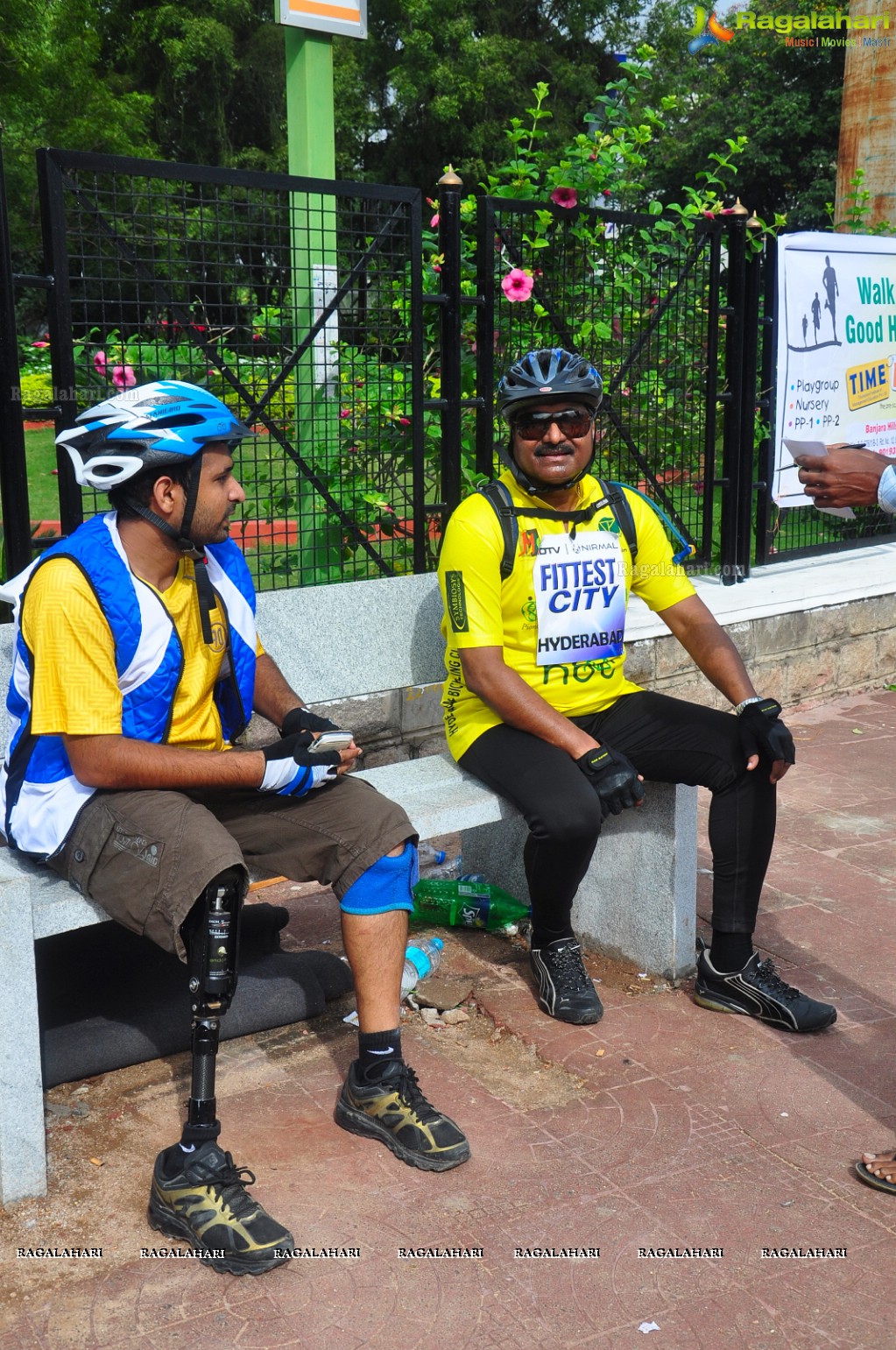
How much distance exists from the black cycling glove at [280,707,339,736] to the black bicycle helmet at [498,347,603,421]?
113 cm

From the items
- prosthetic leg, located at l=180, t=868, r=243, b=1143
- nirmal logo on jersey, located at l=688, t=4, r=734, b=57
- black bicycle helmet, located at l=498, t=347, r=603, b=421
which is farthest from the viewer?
nirmal logo on jersey, located at l=688, t=4, r=734, b=57

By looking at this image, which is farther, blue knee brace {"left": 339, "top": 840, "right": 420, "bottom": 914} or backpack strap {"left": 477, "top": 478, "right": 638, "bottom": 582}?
backpack strap {"left": 477, "top": 478, "right": 638, "bottom": 582}

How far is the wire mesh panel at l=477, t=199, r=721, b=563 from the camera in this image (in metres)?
5.59

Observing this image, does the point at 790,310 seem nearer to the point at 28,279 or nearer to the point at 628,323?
the point at 628,323

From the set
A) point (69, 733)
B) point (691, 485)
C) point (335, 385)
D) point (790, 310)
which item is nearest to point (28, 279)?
point (335, 385)

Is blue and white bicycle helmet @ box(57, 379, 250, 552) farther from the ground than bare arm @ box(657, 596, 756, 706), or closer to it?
farther from the ground

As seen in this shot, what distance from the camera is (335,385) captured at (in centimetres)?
519

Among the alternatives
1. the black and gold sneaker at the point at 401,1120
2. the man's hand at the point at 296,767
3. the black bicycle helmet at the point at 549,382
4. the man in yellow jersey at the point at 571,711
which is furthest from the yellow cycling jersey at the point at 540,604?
the black and gold sneaker at the point at 401,1120

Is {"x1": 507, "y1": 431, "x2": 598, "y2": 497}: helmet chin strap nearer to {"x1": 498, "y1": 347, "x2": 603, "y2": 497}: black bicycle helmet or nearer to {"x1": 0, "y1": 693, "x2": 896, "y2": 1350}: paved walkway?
{"x1": 498, "y1": 347, "x2": 603, "y2": 497}: black bicycle helmet

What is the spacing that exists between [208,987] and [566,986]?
1.25 metres

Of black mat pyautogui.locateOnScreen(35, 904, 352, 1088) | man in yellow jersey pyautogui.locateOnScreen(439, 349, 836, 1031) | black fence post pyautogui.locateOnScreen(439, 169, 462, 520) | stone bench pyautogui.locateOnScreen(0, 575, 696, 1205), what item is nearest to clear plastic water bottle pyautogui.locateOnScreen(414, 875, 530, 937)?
stone bench pyautogui.locateOnScreen(0, 575, 696, 1205)

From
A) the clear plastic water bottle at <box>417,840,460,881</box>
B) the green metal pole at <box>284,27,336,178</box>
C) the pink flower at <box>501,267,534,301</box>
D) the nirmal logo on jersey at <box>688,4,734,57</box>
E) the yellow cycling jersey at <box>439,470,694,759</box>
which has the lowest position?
the clear plastic water bottle at <box>417,840,460,881</box>

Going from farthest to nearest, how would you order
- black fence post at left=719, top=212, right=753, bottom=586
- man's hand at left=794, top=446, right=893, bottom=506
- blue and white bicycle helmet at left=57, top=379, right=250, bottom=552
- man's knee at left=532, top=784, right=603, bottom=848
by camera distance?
black fence post at left=719, top=212, right=753, bottom=586 < man's knee at left=532, top=784, right=603, bottom=848 < man's hand at left=794, top=446, right=893, bottom=506 < blue and white bicycle helmet at left=57, top=379, right=250, bottom=552

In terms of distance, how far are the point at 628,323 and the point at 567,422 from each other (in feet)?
10.0
